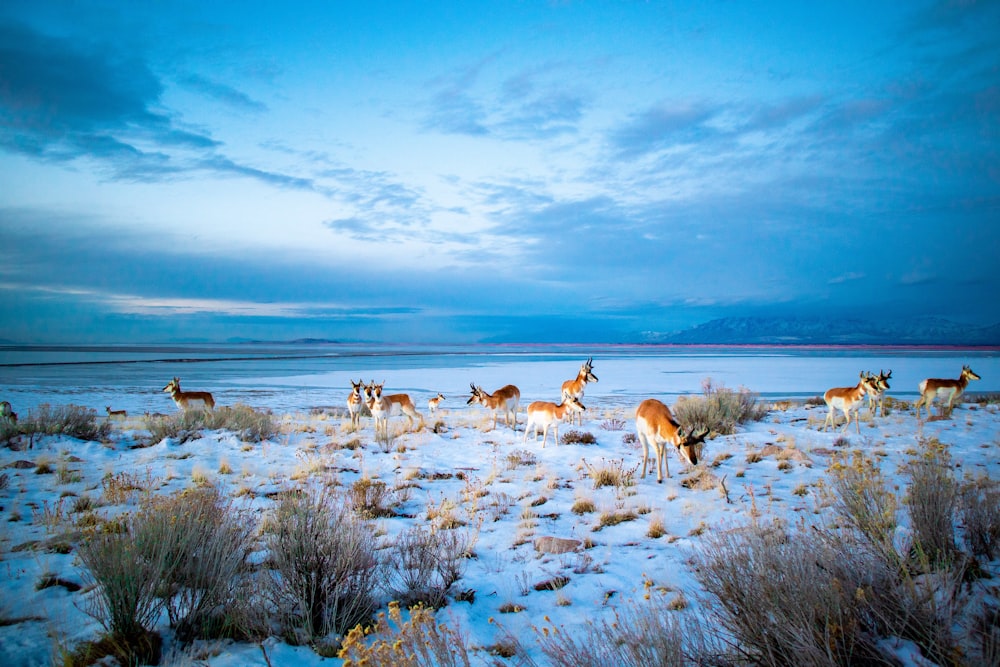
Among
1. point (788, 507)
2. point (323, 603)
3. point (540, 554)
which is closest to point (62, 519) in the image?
point (323, 603)

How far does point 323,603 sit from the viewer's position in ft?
15.5

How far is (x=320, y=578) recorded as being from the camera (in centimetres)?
484

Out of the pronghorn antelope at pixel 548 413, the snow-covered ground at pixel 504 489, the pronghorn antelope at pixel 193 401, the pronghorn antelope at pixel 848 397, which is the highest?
the pronghorn antelope at pixel 848 397

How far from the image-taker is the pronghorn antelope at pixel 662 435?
28.5ft

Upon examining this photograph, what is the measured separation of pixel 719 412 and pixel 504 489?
811cm

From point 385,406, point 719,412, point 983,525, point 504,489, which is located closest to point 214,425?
point 385,406

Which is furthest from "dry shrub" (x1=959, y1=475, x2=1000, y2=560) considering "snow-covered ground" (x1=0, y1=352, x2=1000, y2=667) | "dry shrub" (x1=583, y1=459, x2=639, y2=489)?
"dry shrub" (x1=583, y1=459, x2=639, y2=489)

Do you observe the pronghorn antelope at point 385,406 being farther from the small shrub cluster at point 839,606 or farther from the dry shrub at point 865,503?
the small shrub cluster at point 839,606

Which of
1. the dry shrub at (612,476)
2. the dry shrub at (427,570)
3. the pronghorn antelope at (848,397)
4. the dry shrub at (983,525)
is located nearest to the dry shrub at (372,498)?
the dry shrub at (427,570)

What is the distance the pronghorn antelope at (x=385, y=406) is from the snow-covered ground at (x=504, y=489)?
62 centimetres

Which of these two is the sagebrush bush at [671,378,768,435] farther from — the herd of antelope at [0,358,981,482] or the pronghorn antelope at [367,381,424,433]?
the pronghorn antelope at [367,381,424,433]

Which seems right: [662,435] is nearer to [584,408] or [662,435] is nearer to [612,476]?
[612,476]

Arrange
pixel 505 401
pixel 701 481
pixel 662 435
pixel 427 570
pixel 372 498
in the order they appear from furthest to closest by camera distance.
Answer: pixel 505 401, pixel 662 435, pixel 701 481, pixel 372 498, pixel 427 570

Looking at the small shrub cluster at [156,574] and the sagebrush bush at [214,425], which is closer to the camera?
the small shrub cluster at [156,574]
